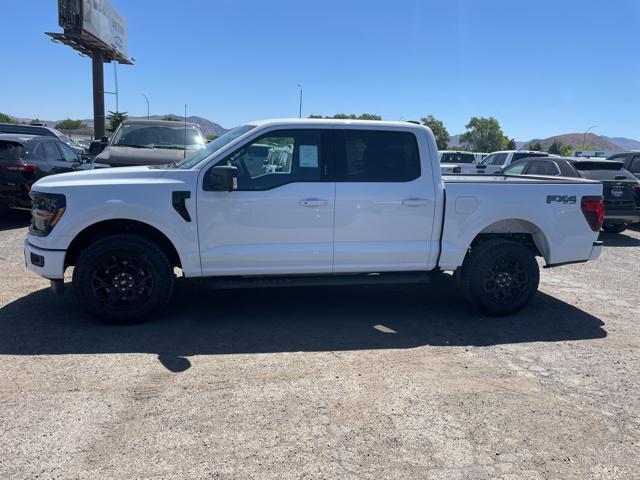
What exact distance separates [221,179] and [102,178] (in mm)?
1209

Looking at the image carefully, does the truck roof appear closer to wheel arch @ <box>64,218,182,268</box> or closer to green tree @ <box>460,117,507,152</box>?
wheel arch @ <box>64,218,182,268</box>

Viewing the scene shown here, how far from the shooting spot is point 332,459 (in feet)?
9.71

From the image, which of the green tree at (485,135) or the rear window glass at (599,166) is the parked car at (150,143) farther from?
the green tree at (485,135)

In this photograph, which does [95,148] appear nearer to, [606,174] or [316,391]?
[316,391]

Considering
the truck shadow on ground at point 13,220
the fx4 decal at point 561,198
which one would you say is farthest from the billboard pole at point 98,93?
the fx4 decal at point 561,198

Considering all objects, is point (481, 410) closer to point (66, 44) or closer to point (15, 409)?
point (15, 409)

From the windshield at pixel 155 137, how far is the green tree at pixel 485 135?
330ft

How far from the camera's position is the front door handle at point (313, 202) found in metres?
4.94

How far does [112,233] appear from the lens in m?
4.97

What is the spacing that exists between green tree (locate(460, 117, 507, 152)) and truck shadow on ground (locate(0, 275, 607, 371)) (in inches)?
4071

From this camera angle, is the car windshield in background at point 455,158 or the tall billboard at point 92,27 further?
the tall billboard at point 92,27

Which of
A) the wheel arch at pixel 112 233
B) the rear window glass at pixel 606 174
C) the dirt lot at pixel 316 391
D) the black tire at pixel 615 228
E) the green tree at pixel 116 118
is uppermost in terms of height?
the green tree at pixel 116 118

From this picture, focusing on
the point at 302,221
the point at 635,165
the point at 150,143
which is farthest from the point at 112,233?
the point at 635,165

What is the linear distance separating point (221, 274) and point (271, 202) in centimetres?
88
